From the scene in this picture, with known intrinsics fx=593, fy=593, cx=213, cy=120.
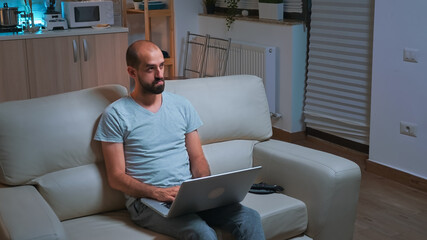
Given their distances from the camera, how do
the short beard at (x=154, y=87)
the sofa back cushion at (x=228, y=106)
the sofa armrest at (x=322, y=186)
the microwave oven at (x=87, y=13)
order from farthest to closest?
the microwave oven at (x=87, y=13) < the sofa back cushion at (x=228, y=106) < the sofa armrest at (x=322, y=186) < the short beard at (x=154, y=87)

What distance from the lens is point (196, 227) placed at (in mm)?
2324

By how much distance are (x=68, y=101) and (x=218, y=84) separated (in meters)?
0.82

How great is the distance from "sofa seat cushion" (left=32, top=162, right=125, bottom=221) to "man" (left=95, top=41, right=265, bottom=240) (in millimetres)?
91

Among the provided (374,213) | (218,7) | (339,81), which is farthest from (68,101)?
(218,7)

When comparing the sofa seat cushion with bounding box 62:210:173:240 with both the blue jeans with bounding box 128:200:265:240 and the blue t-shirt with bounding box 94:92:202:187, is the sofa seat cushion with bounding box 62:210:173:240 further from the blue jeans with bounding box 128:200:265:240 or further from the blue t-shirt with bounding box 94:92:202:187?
the blue t-shirt with bounding box 94:92:202:187

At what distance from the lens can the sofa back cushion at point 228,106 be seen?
117 inches

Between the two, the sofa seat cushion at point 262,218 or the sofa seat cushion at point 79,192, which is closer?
the sofa seat cushion at point 262,218

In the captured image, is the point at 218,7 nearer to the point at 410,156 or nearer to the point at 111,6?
the point at 111,6

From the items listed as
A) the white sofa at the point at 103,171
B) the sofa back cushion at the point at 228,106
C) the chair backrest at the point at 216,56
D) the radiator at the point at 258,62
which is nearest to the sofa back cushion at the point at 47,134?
the white sofa at the point at 103,171

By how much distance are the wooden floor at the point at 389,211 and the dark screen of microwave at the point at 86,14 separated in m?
2.82

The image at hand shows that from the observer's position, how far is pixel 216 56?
6.09m

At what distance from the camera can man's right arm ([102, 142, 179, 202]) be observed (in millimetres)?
2484

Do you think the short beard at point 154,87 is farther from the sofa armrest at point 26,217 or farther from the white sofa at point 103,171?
the sofa armrest at point 26,217

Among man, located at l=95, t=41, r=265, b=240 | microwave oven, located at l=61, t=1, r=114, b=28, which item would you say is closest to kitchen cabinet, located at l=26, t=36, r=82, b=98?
microwave oven, located at l=61, t=1, r=114, b=28
